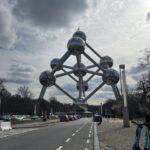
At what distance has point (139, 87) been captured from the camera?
2918 inches

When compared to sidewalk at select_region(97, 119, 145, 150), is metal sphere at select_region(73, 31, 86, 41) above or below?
above

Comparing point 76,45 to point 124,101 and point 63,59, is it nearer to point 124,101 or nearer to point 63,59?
point 63,59

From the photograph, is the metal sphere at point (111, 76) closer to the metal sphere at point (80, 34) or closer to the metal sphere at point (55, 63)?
the metal sphere at point (80, 34)

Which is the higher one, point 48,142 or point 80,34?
point 80,34

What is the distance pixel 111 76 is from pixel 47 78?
72.3 feet

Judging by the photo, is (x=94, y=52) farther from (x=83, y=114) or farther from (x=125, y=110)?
(x=125, y=110)

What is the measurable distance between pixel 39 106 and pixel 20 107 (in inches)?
425

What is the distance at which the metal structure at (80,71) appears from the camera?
14150 centimetres

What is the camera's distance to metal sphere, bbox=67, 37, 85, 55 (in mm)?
140125

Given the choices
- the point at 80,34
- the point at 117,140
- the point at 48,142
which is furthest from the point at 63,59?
the point at 48,142

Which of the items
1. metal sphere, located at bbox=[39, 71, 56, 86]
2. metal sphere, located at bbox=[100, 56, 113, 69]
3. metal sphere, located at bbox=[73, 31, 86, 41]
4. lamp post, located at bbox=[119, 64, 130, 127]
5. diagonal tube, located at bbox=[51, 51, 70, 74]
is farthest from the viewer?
metal sphere, located at bbox=[100, 56, 113, 69]

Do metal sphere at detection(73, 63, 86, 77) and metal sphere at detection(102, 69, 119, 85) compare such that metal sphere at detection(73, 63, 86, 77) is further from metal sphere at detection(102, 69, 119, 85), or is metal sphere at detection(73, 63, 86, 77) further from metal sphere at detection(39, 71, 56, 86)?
metal sphere at detection(102, 69, 119, 85)

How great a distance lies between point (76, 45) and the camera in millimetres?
139875

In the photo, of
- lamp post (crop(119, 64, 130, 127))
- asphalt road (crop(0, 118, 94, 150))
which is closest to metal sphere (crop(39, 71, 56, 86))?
lamp post (crop(119, 64, 130, 127))
